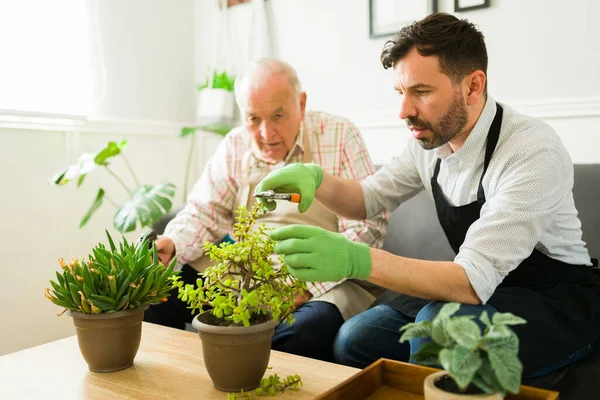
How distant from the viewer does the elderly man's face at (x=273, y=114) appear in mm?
1813

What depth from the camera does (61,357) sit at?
121 cm

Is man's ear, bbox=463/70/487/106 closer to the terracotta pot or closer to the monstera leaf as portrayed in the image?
the terracotta pot

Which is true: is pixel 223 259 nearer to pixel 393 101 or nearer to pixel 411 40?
pixel 411 40

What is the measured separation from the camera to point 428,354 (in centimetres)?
74

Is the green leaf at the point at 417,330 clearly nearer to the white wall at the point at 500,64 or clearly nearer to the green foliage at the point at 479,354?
the green foliage at the point at 479,354

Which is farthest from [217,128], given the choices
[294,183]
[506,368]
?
[506,368]

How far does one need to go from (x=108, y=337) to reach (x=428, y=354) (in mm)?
634

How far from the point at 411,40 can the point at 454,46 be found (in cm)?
10

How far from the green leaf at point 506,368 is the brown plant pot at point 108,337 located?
0.70 m

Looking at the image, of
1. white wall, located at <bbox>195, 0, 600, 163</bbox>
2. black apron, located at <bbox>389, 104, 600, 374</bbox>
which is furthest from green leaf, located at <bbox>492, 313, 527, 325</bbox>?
white wall, located at <bbox>195, 0, 600, 163</bbox>

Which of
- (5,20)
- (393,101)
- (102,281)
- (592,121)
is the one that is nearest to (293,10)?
(393,101)

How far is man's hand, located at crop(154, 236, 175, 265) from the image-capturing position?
5.77ft

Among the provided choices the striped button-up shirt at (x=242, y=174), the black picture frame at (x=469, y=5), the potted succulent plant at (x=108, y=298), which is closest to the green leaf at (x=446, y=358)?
the potted succulent plant at (x=108, y=298)

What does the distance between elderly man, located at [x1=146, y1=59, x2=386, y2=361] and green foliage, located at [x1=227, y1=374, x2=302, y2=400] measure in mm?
667
